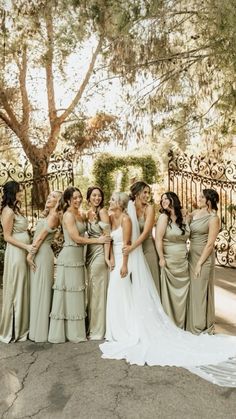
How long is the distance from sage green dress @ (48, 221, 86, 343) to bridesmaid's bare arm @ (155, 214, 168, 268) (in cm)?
95

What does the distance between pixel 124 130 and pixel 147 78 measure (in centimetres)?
110

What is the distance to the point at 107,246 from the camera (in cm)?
576

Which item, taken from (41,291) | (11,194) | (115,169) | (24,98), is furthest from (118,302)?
(115,169)

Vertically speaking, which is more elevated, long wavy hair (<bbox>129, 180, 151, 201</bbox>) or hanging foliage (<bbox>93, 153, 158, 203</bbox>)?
hanging foliage (<bbox>93, 153, 158, 203</bbox>)

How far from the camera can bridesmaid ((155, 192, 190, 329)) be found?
5812 mm

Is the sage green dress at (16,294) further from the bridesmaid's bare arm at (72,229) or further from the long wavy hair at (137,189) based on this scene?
the long wavy hair at (137,189)

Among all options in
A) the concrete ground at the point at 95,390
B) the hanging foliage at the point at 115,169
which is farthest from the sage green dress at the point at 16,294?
the hanging foliage at the point at 115,169

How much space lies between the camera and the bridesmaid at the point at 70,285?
221 inches

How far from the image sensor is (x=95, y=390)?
4312 millimetres

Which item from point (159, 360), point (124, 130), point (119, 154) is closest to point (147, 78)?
point (124, 130)

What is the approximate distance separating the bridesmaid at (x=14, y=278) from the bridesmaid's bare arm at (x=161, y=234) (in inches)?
61.7

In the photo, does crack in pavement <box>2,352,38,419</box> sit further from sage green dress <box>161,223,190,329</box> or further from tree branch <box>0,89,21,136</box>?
tree branch <box>0,89,21,136</box>

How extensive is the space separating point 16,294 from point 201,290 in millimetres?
2294

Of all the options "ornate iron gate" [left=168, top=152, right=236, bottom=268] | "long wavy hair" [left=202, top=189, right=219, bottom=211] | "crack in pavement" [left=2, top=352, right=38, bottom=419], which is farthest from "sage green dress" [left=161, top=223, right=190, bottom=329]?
"ornate iron gate" [left=168, top=152, right=236, bottom=268]
